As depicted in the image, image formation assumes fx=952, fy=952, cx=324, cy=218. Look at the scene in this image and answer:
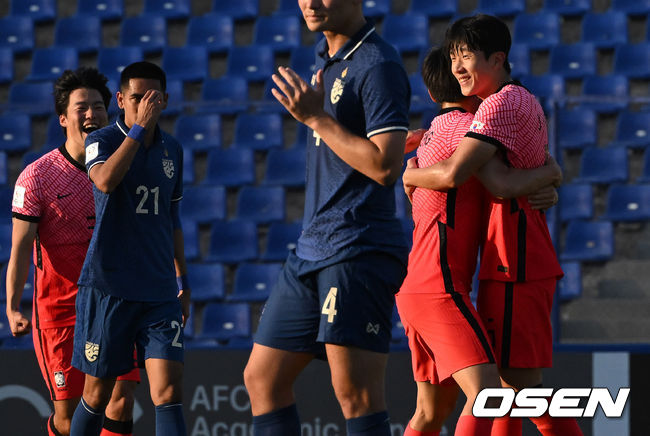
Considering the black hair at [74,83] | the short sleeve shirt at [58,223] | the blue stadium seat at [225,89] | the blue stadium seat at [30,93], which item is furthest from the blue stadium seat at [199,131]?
the short sleeve shirt at [58,223]

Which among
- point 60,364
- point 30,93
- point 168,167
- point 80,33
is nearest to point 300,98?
point 168,167

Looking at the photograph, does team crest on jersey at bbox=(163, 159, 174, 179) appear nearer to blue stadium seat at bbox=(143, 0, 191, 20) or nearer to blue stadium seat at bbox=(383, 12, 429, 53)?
blue stadium seat at bbox=(383, 12, 429, 53)

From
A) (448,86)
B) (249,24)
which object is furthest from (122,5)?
(448,86)

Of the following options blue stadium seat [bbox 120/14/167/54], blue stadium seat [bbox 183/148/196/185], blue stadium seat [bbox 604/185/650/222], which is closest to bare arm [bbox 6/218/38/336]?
blue stadium seat [bbox 183/148/196/185]

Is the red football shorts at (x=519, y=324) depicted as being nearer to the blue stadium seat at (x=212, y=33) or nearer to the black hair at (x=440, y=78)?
the black hair at (x=440, y=78)

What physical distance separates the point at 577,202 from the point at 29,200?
5063mm

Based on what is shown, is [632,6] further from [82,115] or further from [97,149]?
[97,149]

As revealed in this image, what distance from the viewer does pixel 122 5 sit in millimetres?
10977

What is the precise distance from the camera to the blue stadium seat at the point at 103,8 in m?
10.9

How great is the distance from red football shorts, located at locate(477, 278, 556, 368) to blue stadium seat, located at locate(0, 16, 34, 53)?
8588 mm

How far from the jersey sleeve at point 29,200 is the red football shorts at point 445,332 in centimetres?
201

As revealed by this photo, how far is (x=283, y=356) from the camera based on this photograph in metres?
3.01

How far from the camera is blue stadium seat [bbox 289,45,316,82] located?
9929 millimetres

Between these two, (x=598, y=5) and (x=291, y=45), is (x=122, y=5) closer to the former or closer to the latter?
(x=291, y=45)
